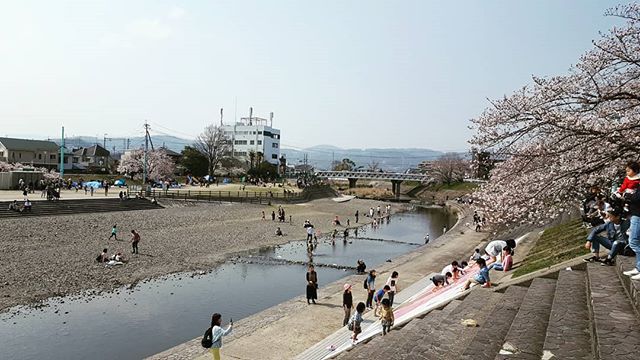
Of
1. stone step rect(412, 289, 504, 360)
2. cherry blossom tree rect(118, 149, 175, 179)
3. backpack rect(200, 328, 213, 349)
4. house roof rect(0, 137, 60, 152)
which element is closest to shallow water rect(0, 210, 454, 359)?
backpack rect(200, 328, 213, 349)

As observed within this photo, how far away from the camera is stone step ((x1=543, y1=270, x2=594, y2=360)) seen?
5867 mm

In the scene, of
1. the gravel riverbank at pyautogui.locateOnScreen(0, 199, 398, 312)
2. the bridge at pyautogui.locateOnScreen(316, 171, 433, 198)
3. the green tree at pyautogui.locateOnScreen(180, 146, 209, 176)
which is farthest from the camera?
the bridge at pyautogui.locateOnScreen(316, 171, 433, 198)

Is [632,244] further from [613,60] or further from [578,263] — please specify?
[613,60]

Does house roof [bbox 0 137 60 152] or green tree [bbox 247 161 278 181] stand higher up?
house roof [bbox 0 137 60 152]

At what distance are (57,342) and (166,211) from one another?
3048 centimetres

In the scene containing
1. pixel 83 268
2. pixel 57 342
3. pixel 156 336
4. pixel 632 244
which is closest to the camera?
pixel 632 244

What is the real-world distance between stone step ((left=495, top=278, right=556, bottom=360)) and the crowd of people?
4.71 feet

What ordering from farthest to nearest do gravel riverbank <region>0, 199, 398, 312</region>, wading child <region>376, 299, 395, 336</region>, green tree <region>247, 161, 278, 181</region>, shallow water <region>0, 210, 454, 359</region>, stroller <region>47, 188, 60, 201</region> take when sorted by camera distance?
green tree <region>247, 161, 278, 181</region>, stroller <region>47, 188, 60, 201</region>, gravel riverbank <region>0, 199, 398, 312</region>, shallow water <region>0, 210, 454, 359</region>, wading child <region>376, 299, 395, 336</region>

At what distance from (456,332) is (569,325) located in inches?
75.3

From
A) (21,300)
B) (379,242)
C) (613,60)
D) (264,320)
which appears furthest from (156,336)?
(379,242)

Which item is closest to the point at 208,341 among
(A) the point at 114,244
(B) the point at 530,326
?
(B) the point at 530,326

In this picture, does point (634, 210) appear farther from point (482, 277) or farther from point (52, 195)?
point (52, 195)

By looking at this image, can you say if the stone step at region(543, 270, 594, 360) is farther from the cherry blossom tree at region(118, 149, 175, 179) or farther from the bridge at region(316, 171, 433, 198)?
the bridge at region(316, 171, 433, 198)

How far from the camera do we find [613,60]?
34.2 ft
